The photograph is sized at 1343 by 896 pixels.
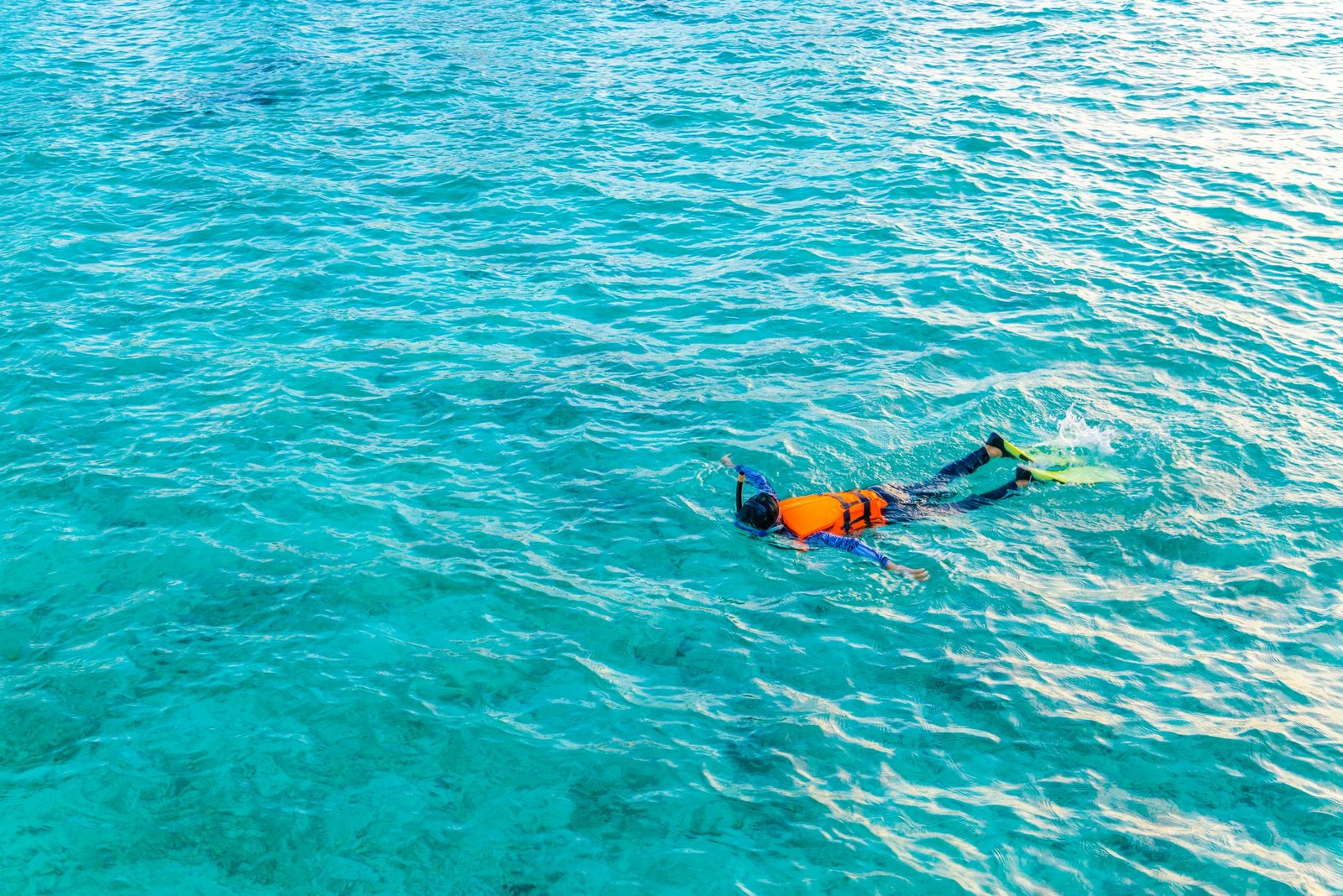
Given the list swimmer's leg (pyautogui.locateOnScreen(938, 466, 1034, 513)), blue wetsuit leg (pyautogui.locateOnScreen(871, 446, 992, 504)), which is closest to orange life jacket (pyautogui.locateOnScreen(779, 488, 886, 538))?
blue wetsuit leg (pyautogui.locateOnScreen(871, 446, 992, 504))

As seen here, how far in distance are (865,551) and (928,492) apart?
6.30ft

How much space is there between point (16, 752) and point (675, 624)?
7.23 metres

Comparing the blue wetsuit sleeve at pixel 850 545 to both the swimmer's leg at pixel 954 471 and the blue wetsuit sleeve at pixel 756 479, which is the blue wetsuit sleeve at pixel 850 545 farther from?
the swimmer's leg at pixel 954 471

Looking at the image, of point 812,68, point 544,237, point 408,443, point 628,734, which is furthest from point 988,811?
point 812,68

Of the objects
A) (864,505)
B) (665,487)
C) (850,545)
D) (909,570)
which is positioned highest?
(864,505)

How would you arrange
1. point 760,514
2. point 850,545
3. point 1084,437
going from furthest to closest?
point 1084,437 → point 760,514 → point 850,545

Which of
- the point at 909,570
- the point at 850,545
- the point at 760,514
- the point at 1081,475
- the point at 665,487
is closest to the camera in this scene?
the point at 909,570

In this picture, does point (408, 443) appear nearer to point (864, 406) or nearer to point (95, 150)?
point (864, 406)

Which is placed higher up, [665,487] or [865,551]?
[865,551]

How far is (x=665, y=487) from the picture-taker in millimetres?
14180

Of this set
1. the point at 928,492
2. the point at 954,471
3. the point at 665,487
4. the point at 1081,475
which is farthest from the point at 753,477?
the point at 1081,475

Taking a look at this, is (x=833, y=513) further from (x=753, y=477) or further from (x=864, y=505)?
(x=753, y=477)

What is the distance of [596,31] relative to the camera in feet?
106

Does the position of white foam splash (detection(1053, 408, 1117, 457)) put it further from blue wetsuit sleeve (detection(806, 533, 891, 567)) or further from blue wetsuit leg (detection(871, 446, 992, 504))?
blue wetsuit sleeve (detection(806, 533, 891, 567))
